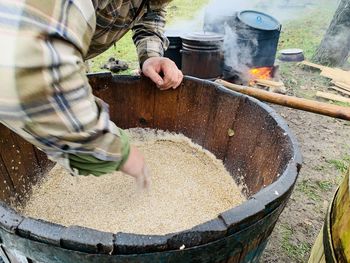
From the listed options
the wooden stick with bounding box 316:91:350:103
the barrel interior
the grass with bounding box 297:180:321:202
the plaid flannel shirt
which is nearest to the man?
the plaid flannel shirt

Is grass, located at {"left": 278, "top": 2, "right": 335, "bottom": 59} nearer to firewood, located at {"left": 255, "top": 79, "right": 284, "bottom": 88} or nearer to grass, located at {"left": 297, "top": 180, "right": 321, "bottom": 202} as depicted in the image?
firewood, located at {"left": 255, "top": 79, "right": 284, "bottom": 88}

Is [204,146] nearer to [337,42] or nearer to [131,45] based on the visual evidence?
[131,45]

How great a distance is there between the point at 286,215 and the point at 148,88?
1.43 m

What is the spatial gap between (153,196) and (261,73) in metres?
2.90

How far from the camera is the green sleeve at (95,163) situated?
36.7 inches

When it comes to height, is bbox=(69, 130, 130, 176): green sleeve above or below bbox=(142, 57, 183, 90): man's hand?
above

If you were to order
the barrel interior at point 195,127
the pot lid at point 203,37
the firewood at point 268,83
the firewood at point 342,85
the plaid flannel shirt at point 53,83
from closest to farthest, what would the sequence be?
the plaid flannel shirt at point 53,83
the barrel interior at point 195,127
the pot lid at point 203,37
the firewood at point 268,83
the firewood at point 342,85

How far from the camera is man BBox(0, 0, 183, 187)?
0.71 metres

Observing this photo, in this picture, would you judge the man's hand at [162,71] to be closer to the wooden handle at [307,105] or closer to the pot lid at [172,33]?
the wooden handle at [307,105]

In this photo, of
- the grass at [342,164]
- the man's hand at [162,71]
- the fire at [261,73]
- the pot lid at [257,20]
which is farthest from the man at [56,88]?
the fire at [261,73]

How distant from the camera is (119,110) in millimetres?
2521

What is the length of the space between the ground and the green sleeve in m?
1.58

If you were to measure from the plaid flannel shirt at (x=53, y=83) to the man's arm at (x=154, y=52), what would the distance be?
4.05ft

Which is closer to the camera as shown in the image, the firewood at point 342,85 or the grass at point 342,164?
the grass at point 342,164
